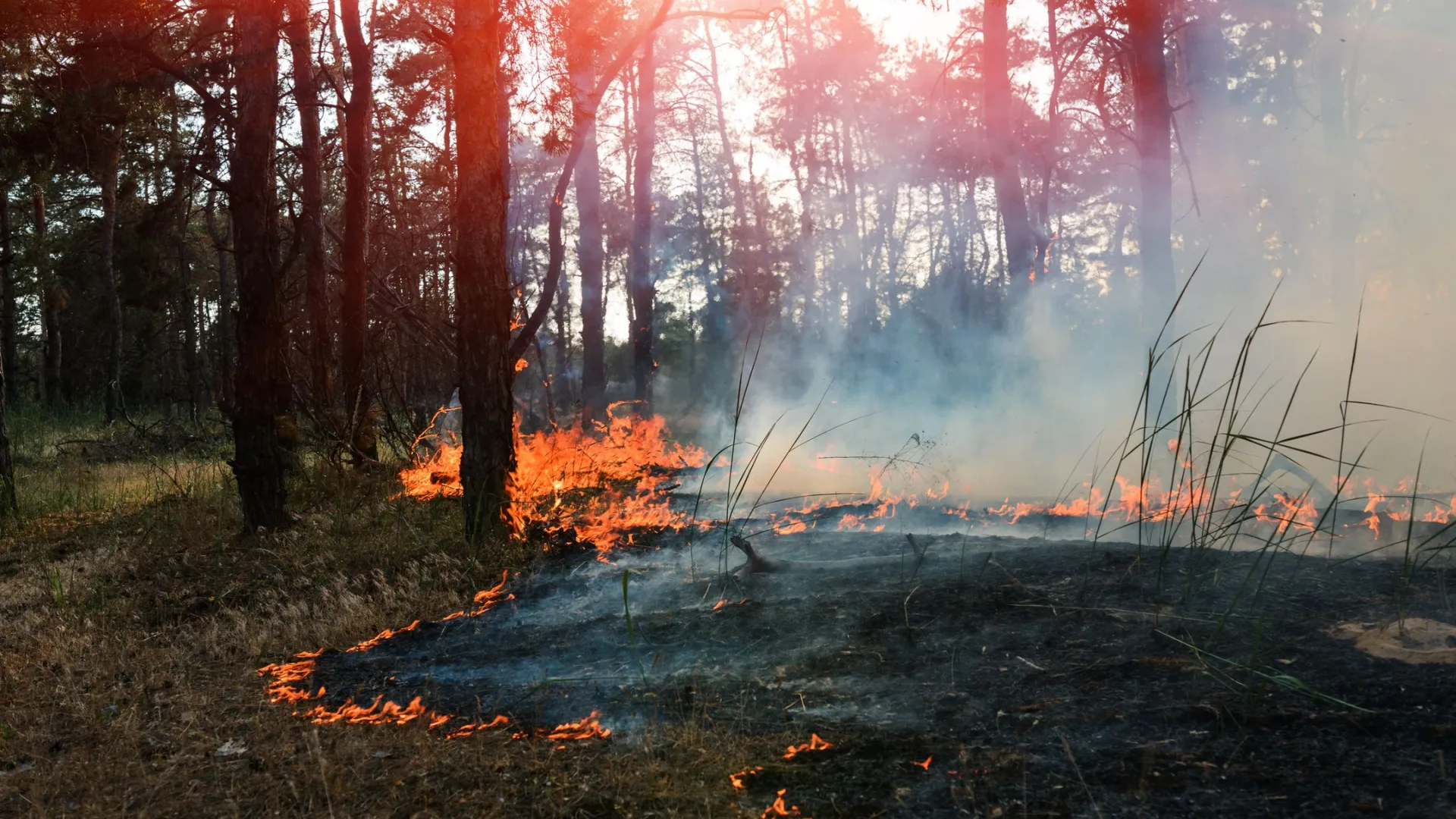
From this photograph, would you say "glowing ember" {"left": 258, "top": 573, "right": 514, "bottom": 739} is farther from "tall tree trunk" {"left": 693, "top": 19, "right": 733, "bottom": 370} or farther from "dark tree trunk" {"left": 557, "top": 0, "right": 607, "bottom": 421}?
"tall tree trunk" {"left": 693, "top": 19, "right": 733, "bottom": 370}

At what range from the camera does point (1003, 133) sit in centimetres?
1128

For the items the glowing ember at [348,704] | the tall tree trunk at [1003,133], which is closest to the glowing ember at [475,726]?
the glowing ember at [348,704]

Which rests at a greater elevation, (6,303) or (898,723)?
(6,303)

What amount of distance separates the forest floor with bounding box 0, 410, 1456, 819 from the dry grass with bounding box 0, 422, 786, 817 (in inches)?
0.6

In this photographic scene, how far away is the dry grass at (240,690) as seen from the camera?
2.80 meters

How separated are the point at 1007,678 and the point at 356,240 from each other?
8869 mm

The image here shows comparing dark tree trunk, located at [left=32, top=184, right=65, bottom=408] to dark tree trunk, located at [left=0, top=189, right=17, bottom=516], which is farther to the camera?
dark tree trunk, located at [left=32, top=184, right=65, bottom=408]

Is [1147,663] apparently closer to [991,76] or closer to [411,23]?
[991,76]

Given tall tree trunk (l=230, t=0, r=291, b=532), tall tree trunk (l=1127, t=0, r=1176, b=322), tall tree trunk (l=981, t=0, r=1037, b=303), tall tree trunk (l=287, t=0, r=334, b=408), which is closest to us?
tall tree trunk (l=230, t=0, r=291, b=532)

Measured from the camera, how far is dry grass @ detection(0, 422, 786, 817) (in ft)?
9.18

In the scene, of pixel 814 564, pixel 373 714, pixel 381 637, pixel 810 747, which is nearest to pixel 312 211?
pixel 381 637

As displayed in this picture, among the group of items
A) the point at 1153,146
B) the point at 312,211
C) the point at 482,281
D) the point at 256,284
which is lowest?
the point at 482,281

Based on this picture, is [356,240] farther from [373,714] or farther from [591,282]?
[373,714]

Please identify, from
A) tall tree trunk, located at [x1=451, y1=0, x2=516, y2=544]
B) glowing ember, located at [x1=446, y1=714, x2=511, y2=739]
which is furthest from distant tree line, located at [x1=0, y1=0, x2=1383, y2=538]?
glowing ember, located at [x1=446, y1=714, x2=511, y2=739]
